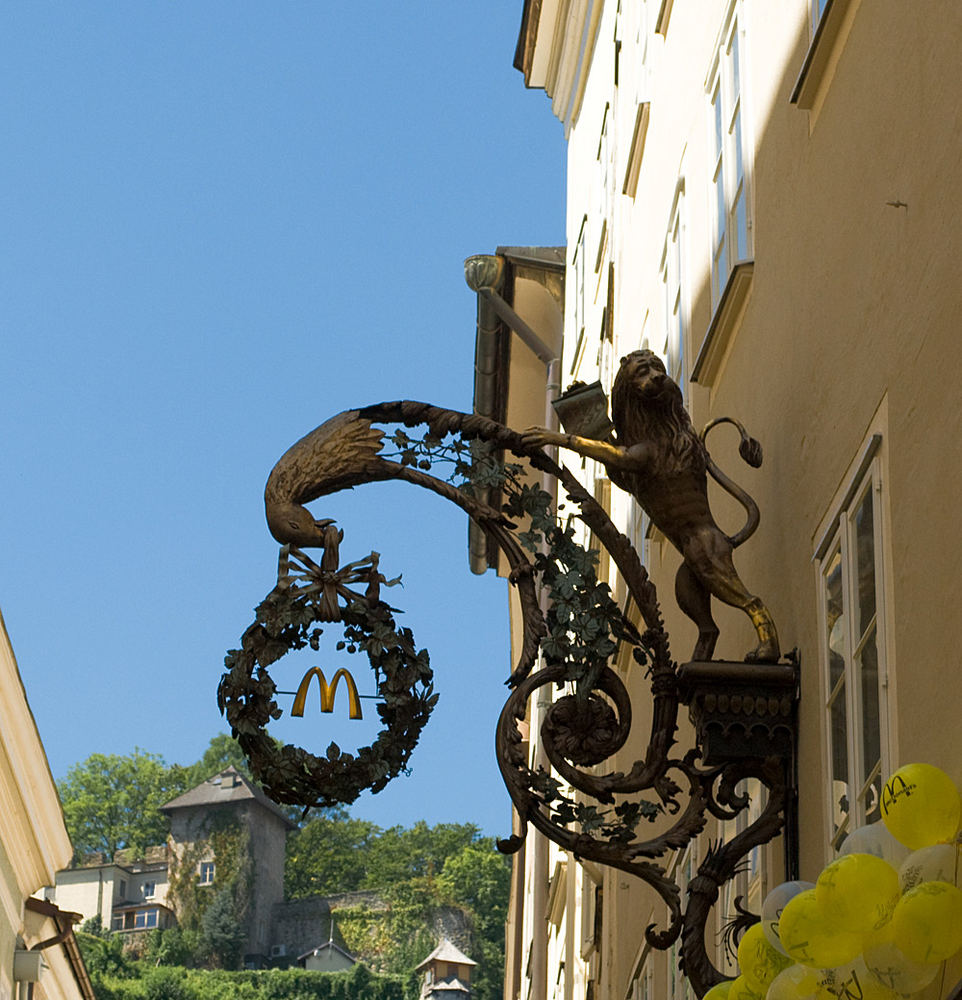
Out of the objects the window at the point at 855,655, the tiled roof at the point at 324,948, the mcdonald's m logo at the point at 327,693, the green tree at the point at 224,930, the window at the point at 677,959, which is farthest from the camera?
the tiled roof at the point at 324,948

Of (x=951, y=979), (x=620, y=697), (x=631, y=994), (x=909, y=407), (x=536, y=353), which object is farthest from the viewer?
(x=536, y=353)

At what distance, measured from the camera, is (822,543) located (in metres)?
5.50

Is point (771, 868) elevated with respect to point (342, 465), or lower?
lower

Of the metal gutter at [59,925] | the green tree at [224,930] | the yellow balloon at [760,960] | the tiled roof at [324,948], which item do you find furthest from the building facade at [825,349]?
the tiled roof at [324,948]

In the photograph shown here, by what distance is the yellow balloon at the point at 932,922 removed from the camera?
3.40m

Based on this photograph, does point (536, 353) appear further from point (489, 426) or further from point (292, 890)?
point (292, 890)

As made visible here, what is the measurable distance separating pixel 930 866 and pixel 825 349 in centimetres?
239

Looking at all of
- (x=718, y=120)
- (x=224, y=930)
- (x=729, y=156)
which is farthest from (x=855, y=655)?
(x=224, y=930)

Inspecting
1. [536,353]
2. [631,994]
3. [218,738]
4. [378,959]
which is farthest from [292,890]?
[631,994]

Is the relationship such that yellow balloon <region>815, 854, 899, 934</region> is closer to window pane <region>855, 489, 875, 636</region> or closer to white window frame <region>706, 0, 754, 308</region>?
window pane <region>855, 489, 875, 636</region>

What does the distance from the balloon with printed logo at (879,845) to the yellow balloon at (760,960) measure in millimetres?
435

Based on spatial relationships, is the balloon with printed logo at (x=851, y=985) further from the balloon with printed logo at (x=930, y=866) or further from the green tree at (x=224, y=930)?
the green tree at (x=224, y=930)

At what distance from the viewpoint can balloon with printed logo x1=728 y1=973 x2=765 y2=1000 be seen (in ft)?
14.0

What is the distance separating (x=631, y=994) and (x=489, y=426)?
502 cm
